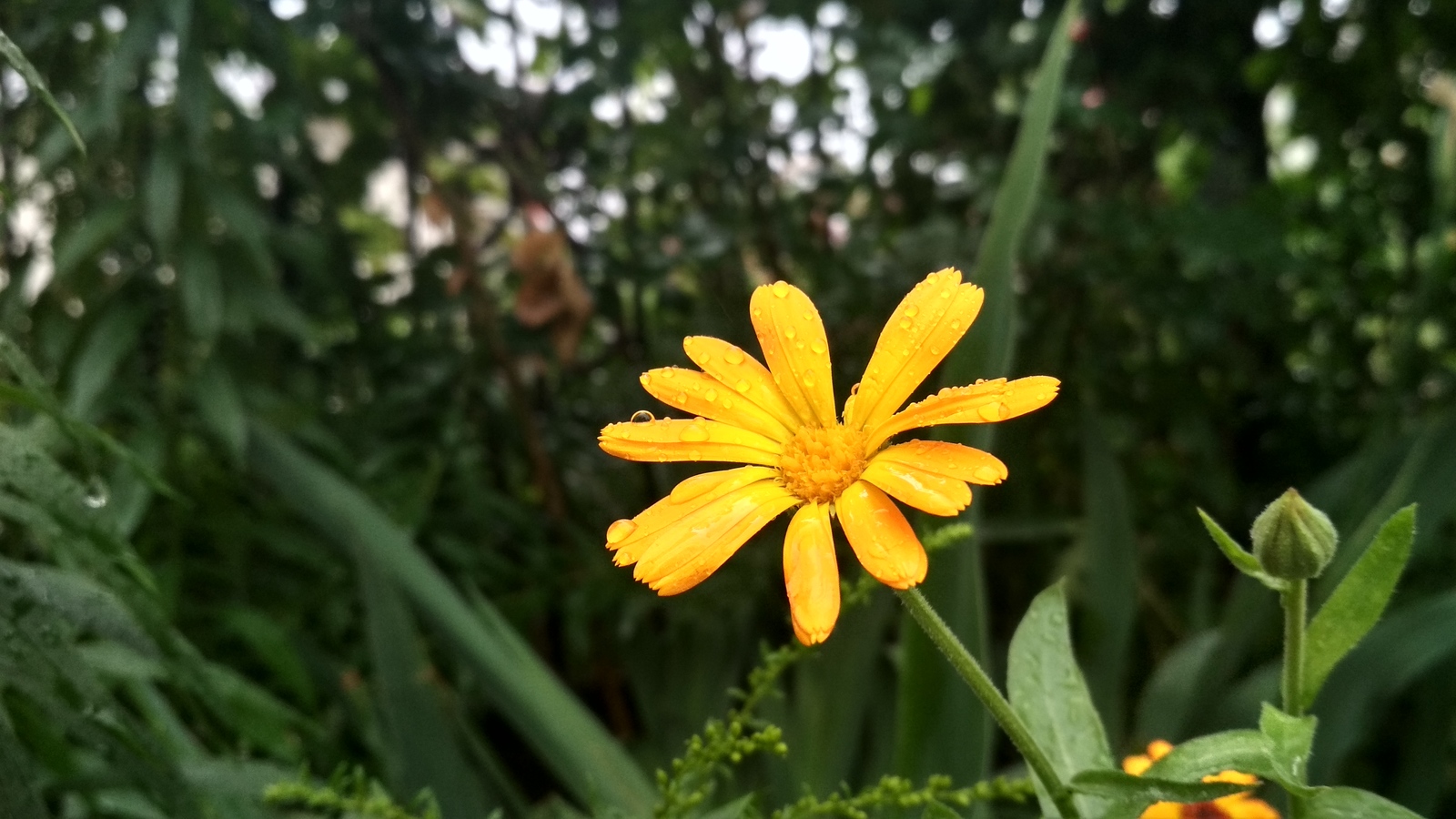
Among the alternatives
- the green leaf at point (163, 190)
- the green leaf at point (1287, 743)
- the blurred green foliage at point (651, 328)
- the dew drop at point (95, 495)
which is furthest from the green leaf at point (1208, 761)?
the green leaf at point (163, 190)

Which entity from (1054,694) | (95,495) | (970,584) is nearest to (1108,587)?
(970,584)

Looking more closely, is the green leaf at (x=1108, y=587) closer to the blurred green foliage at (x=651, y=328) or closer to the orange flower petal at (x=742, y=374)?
the blurred green foliage at (x=651, y=328)

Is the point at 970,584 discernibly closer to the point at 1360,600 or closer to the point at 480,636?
the point at 1360,600

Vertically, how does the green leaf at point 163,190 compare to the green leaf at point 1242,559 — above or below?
above

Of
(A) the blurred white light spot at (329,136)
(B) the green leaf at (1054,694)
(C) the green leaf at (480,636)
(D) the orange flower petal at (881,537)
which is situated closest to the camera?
(D) the orange flower petal at (881,537)

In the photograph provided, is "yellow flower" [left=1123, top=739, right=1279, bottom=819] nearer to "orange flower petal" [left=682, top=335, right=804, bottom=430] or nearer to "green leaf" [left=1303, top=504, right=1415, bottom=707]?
"green leaf" [left=1303, top=504, right=1415, bottom=707]

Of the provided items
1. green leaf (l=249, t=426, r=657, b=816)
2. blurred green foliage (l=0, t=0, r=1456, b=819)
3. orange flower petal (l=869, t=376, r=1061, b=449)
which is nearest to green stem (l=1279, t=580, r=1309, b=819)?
orange flower petal (l=869, t=376, r=1061, b=449)
